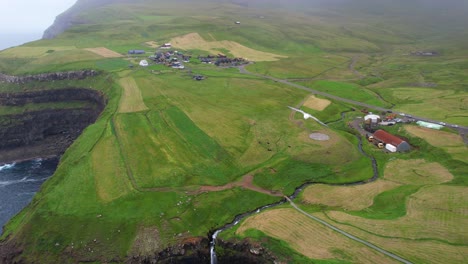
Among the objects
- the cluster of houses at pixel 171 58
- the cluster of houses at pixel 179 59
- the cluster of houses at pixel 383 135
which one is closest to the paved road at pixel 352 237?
the cluster of houses at pixel 383 135

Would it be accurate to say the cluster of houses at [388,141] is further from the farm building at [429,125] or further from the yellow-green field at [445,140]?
the farm building at [429,125]

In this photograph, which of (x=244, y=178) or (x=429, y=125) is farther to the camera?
(x=429, y=125)

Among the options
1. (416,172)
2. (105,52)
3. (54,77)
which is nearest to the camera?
(416,172)

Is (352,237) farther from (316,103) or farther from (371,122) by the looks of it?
(316,103)

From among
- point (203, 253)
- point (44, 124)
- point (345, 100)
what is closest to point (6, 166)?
point (44, 124)

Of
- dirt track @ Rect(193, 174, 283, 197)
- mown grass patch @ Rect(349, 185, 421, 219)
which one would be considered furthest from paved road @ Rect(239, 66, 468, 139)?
dirt track @ Rect(193, 174, 283, 197)

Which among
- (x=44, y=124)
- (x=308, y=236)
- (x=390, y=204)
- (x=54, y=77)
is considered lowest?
(x=390, y=204)

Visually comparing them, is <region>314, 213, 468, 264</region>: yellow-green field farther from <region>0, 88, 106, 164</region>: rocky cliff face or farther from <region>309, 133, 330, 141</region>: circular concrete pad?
<region>0, 88, 106, 164</region>: rocky cliff face
